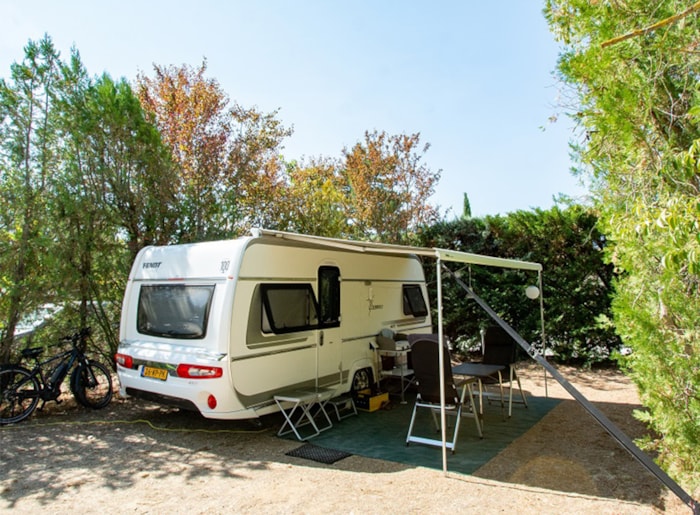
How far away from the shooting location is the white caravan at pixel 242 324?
4879mm

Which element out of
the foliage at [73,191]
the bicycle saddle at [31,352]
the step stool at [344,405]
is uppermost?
the foliage at [73,191]

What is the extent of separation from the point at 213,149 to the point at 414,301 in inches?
214

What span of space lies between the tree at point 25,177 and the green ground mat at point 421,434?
4.43 meters

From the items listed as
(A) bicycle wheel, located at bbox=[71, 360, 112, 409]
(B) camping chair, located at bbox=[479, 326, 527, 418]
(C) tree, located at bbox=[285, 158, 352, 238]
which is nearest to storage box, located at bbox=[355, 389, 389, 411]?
(B) camping chair, located at bbox=[479, 326, 527, 418]

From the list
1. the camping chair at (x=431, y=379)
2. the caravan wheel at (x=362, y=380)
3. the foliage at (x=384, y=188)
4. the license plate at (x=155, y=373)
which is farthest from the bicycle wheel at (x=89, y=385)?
the foliage at (x=384, y=188)

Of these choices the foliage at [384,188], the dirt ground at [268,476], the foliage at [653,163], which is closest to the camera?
the foliage at [653,163]

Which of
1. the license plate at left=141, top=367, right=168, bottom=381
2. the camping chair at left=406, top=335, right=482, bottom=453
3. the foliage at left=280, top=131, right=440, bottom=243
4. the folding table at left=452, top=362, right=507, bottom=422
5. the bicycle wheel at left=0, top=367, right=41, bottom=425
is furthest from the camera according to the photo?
the foliage at left=280, top=131, right=440, bottom=243

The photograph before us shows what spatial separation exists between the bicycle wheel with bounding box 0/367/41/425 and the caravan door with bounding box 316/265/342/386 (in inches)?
144

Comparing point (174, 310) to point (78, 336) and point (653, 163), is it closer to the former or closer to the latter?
point (78, 336)

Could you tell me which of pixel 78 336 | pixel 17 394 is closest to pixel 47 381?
pixel 17 394

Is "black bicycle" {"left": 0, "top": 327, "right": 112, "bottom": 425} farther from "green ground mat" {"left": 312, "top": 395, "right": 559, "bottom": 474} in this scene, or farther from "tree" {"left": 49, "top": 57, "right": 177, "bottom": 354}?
"green ground mat" {"left": 312, "top": 395, "right": 559, "bottom": 474}

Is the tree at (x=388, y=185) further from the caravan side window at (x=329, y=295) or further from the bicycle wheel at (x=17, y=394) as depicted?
the bicycle wheel at (x=17, y=394)

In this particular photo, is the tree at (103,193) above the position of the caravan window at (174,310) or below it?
above

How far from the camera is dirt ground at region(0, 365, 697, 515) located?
365cm
